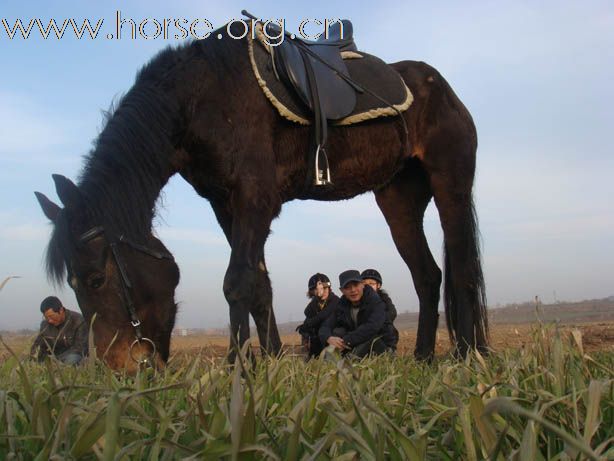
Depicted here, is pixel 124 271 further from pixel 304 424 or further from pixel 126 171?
pixel 304 424

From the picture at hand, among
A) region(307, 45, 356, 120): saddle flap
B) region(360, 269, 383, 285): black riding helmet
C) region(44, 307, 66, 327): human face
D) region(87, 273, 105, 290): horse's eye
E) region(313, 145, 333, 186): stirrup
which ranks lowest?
region(44, 307, 66, 327): human face

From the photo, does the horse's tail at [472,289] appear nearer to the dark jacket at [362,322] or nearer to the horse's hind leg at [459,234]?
the horse's hind leg at [459,234]

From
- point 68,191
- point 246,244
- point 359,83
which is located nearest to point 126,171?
point 68,191

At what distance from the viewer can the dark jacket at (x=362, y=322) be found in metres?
6.16

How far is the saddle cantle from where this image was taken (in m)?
4.32

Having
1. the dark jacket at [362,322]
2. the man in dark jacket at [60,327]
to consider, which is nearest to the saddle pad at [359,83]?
the dark jacket at [362,322]

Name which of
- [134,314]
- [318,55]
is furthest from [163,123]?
[318,55]

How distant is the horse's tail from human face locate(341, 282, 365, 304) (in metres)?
1.32

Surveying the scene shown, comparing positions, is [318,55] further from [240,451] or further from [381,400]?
[240,451]

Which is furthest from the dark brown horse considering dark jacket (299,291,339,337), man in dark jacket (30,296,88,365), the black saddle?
man in dark jacket (30,296,88,365)

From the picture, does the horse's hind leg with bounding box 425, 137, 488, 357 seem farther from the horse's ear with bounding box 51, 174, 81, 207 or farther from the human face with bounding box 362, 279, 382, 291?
the horse's ear with bounding box 51, 174, 81, 207

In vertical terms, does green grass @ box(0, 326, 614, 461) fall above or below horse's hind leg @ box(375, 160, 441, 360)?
below

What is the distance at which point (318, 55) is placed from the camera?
485 centimetres

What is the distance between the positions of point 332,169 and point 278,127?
585 millimetres
